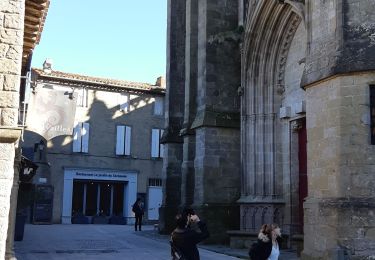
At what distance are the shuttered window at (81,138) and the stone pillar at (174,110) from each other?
1223cm

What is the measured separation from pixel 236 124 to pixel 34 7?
9.05 metres

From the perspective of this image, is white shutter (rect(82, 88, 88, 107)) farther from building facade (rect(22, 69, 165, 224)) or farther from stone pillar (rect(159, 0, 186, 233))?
stone pillar (rect(159, 0, 186, 233))

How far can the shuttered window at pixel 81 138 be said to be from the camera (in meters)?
29.9

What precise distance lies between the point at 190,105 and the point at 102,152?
593 inches

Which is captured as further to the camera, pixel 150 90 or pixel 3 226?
pixel 150 90

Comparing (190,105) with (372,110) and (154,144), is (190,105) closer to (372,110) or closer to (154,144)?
(372,110)

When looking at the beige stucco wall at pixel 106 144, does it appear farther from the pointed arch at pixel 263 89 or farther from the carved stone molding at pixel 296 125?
the carved stone molding at pixel 296 125

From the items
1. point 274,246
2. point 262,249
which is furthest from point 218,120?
point 262,249

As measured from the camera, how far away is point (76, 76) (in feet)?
100

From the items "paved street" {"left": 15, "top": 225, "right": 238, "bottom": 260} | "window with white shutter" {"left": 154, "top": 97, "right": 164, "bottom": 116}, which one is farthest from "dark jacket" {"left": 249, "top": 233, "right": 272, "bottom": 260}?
"window with white shutter" {"left": 154, "top": 97, "right": 164, "bottom": 116}

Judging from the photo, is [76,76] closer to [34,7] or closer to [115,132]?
[115,132]

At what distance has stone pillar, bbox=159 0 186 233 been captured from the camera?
59.4 feet

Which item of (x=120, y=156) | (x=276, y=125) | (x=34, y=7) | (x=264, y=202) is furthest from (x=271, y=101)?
(x=120, y=156)

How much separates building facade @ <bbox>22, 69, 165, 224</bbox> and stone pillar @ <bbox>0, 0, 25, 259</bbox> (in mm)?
23167
